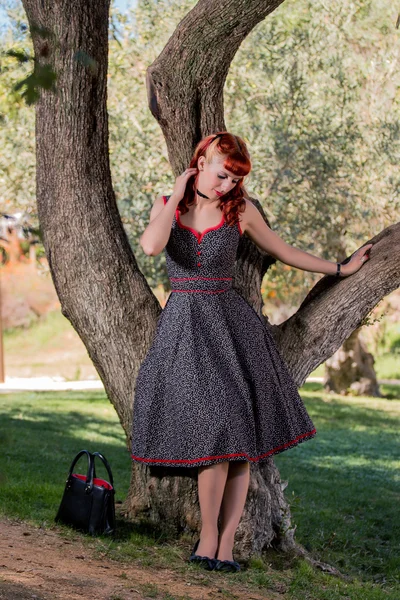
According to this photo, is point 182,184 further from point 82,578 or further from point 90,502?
point 82,578

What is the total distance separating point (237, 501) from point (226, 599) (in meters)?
0.57

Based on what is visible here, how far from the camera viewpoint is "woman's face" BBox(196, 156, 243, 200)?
13.0 feet

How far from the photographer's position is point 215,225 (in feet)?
13.4

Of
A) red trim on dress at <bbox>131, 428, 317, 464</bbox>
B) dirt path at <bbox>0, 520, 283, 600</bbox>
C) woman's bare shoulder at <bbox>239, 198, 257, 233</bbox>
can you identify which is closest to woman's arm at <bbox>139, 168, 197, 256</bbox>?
woman's bare shoulder at <bbox>239, 198, 257, 233</bbox>

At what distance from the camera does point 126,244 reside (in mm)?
4547

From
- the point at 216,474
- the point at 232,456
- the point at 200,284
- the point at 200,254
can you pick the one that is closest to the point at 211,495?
the point at 216,474

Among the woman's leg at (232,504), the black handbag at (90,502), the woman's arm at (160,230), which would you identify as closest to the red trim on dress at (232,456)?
the woman's leg at (232,504)

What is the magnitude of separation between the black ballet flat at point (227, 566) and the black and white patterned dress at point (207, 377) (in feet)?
1.48

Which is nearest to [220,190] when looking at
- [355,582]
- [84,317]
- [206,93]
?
[206,93]

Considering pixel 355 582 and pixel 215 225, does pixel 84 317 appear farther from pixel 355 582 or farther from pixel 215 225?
pixel 355 582

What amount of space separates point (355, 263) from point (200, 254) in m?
0.91

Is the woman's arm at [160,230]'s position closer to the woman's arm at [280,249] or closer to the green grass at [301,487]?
the woman's arm at [280,249]

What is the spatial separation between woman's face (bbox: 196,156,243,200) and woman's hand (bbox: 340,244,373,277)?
824mm

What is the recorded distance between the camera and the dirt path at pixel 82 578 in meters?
3.33
